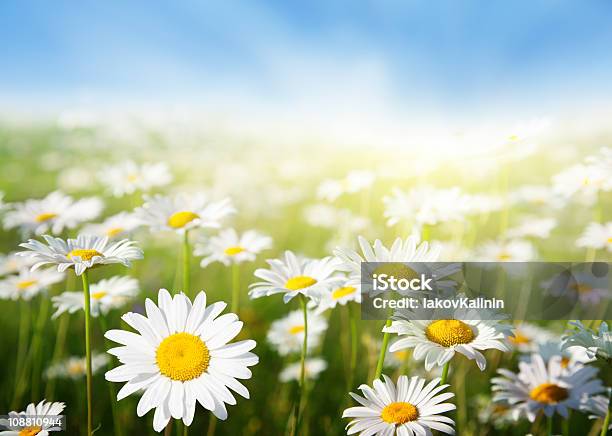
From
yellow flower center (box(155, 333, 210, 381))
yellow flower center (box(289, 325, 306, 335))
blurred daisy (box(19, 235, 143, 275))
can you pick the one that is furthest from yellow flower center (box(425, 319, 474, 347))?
yellow flower center (box(289, 325, 306, 335))

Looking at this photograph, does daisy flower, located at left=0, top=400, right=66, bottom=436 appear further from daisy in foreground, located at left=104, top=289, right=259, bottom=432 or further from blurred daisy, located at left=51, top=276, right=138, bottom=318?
blurred daisy, located at left=51, top=276, right=138, bottom=318

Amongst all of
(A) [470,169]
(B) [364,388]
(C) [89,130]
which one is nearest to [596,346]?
(B) [364,388]

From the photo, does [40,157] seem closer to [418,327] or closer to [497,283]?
[497,283]

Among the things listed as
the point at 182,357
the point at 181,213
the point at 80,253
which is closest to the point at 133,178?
the point at 181,213

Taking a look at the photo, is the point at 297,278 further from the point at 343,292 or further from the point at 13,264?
the point at 13,264

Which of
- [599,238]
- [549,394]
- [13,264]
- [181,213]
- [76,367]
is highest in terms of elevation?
[181,213]

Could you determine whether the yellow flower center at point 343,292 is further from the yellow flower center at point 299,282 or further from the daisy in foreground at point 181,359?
the daisy in foreground at point 181,359
